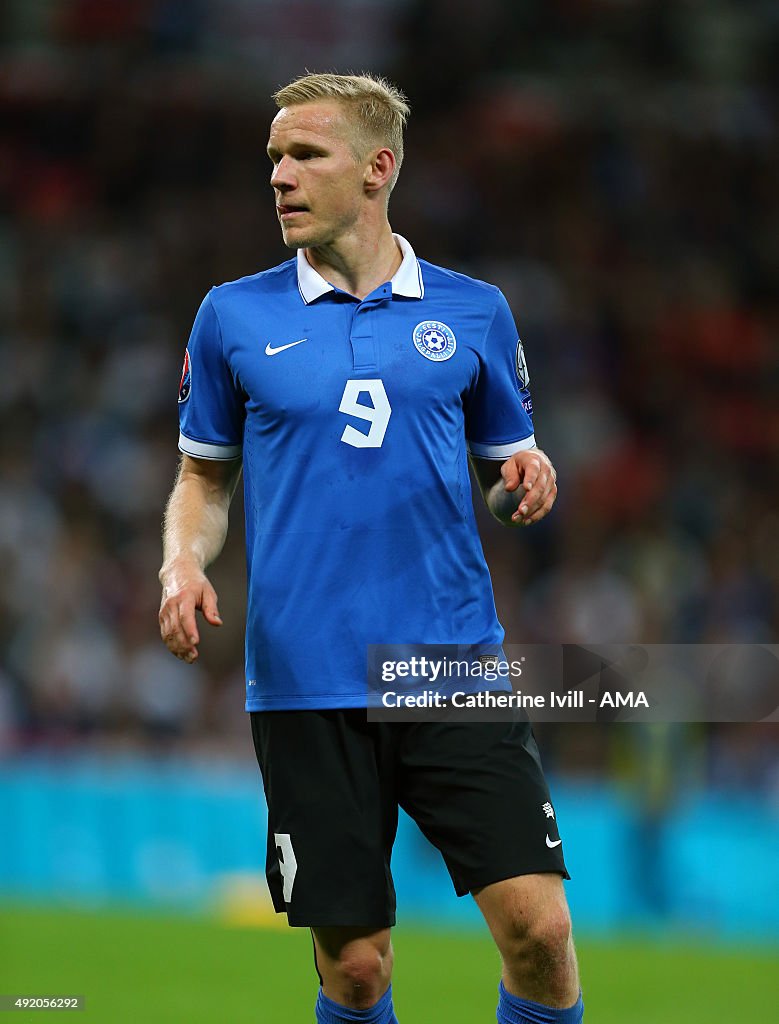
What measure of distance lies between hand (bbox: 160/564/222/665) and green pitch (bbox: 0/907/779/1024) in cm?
283

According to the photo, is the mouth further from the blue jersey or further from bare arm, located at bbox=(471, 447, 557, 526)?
bare arm, located at bbox=(471, 447, 557, 526)

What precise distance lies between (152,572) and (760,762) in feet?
14.9

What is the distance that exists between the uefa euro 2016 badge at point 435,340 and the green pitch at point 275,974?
10.7 feet

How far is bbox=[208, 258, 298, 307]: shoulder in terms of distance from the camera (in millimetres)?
4273

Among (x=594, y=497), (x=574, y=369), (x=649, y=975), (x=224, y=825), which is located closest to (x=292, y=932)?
(x=224, y=825)

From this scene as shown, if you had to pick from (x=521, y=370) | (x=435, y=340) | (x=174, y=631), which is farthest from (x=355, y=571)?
(x=521, y=370)

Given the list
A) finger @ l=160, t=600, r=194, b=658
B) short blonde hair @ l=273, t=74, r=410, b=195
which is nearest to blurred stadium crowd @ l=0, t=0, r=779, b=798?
short blonde hair @ l=273, t=74, r=410, b=195

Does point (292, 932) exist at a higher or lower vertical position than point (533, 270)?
lower

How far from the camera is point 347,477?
408cm

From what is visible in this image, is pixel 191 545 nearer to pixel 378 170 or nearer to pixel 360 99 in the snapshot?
pixel 378 170

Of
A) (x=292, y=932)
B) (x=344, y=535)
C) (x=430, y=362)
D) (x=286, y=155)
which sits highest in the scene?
(x=286, y=155)

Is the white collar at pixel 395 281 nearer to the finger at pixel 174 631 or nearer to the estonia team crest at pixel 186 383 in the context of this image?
the estonia team crest at pixel 186 383

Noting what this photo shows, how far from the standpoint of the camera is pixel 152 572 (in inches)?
496

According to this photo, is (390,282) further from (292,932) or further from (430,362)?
(292,932)
